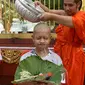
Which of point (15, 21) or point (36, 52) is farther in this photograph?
point (15, 21)

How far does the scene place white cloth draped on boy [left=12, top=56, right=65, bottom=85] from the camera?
8.95 ft

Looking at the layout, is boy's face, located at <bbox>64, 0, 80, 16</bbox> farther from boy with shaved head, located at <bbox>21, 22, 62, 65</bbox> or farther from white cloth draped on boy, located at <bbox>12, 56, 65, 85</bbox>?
white cloth draped on boy, located at <bbox>12, 56, 65, 85</bbox>

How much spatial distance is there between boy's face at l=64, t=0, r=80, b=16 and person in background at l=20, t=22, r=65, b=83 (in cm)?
25

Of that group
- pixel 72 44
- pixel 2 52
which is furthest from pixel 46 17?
pixel 2 52

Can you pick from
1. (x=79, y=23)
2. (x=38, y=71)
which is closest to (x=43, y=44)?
(x=38, y=71)

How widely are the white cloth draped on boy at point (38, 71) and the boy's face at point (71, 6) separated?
49cm

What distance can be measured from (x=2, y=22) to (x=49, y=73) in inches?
75.6

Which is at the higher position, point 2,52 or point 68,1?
point 68,1

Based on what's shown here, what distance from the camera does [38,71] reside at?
2895 mm

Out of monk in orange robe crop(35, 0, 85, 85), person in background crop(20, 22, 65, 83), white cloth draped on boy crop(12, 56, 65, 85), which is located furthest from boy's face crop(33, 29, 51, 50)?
monk in orange robe crop(35, 0, 85, 85)

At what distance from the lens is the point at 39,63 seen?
295 centimetres

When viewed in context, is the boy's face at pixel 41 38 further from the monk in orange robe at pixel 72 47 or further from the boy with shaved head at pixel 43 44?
the monk in orange robe at pixel 72 47

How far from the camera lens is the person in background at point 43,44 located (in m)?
2.92

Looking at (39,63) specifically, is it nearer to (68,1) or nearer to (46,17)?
(46,17)
